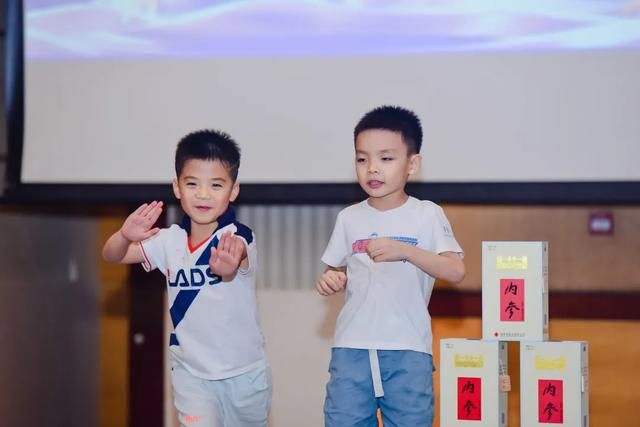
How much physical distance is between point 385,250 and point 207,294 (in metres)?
0.50

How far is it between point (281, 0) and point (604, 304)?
5.36ft

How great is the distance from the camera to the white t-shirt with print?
248 cm

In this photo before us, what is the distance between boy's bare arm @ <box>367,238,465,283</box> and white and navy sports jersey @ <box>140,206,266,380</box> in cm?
37

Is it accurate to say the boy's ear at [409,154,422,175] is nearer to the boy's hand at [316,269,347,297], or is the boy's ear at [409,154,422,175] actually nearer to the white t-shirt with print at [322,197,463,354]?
the white t-shirt with print at [322,197,463,354]

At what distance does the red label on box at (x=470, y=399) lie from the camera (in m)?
2.66

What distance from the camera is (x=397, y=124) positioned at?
2564 millimetres

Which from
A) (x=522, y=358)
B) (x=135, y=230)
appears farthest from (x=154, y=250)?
(x=522, y=358)

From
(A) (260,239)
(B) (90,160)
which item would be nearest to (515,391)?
(A) (260,239)

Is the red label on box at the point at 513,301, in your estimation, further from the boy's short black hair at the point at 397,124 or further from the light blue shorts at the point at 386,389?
the boy's short black hair at the point at 397,124

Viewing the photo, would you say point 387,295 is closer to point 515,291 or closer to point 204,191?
point 515,291

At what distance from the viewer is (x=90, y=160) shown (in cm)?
366

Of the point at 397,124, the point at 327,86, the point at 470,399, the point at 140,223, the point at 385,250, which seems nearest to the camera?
the point at 385,250

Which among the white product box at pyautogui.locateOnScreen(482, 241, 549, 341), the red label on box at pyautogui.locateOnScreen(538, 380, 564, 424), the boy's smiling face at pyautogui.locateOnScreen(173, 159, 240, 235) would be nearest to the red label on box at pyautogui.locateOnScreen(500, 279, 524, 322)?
the white product box at pyautogui.locateOnScreen(482, 241, 549, 341)

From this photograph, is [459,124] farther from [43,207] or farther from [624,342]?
[43,207]
